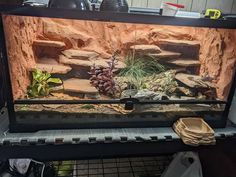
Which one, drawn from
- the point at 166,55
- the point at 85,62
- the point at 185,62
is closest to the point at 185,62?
the point at 185,62

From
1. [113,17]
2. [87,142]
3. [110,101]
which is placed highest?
[113,17]

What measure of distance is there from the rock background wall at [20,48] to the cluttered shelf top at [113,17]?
31 mm

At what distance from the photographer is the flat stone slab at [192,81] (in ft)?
3.34

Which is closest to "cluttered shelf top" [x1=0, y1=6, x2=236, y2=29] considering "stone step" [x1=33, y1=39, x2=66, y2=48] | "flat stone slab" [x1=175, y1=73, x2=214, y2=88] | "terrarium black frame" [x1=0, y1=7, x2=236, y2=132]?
"terrarium black frame" [x1=0, y1=7, x2=236, y2=132]

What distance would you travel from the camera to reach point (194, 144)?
967 mm

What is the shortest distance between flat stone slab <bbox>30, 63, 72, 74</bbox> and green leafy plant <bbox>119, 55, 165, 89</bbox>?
0.23 metres

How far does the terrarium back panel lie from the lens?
87 cm

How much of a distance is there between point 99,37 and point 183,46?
37 centimetres

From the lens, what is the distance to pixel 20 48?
0.86 metres

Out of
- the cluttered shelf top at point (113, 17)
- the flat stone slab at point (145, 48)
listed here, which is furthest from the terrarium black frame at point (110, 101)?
the flat stone slab at point (145, 48)

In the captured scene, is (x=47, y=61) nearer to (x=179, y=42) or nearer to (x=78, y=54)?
(x=78, y=54)

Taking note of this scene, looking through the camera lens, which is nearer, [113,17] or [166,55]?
[113,17]

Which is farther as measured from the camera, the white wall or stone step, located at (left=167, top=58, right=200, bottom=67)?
the white wall

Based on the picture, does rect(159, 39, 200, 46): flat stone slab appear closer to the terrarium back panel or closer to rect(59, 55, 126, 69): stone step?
the terrarium back panel
